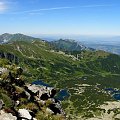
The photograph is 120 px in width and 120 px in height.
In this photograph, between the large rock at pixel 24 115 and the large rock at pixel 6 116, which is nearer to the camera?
the large rock at pixel 6 116

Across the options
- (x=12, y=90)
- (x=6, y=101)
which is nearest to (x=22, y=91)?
(x=12, y=90)

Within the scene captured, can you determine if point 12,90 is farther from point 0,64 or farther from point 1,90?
point 0,64

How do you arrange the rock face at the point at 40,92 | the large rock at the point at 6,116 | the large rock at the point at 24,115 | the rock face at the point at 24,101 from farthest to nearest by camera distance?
the rock face at the point at 40,92, the large rock at the point at 24,115, the rock face at the point at 24,101, the large rock at the point at 6,116

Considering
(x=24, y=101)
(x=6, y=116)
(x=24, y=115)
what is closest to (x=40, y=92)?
(x=24, y=101)

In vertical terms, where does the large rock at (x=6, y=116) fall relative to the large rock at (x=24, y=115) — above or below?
above

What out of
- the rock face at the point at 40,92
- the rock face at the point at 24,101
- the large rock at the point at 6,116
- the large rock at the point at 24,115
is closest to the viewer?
the large rock at the point at 6,116

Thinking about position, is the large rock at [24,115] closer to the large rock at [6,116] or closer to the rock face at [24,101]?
the rock face at [24,101]

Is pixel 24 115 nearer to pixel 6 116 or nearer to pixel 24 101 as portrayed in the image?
pixel 6 116

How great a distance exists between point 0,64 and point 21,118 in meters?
28.9

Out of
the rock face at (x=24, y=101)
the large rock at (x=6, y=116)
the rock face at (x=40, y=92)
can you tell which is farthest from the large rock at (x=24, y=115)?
the rock face at (x=40, y=92)

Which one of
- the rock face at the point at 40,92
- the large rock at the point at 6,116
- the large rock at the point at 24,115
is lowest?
the rock face at the point at 40,92

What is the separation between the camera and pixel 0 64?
6756 centimetres

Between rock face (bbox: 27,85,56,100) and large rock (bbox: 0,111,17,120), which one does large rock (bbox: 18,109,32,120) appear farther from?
rock face (bbox: 27,85,56,100)

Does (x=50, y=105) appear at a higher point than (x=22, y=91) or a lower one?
lower
